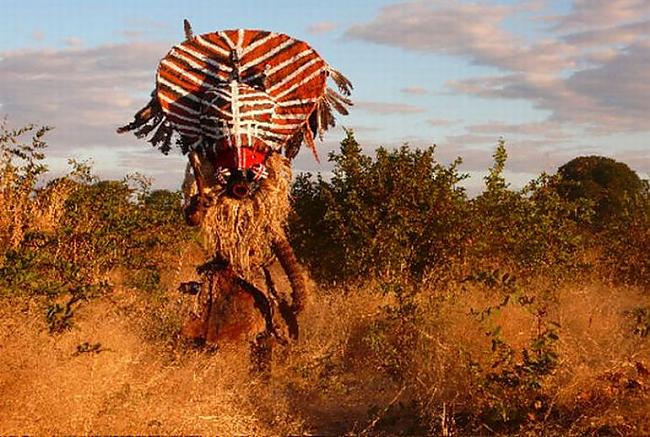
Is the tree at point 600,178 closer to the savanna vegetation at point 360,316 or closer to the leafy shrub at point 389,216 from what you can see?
the savanna vegetation at point 360,316

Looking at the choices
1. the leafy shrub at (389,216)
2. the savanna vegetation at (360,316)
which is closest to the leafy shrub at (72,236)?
the savanna vegetation at (360,316)

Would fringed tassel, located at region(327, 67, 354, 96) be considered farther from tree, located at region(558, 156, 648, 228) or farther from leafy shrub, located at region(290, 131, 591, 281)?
tree, located at region(558, 156, 648, 228)

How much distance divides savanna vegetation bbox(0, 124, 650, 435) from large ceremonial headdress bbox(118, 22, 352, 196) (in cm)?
150

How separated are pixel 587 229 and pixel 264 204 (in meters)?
9.44

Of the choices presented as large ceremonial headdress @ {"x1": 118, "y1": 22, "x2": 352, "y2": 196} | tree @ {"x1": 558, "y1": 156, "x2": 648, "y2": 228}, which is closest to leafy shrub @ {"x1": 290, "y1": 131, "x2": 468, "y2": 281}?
large ceremonial headdress @ {"x1": 118, "y1": 22, "x2": 352, "y2": 196}

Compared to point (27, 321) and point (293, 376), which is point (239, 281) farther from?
point (27, 321)

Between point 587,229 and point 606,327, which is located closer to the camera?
point 606,327

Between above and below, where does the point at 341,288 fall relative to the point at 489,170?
below

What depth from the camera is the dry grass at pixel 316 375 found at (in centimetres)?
554

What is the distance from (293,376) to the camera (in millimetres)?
8148

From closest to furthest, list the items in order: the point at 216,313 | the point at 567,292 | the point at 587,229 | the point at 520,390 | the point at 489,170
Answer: the point at 520,390 < the point at 216,313 < the point at 567,292 < the point at 489,170 < the point at 587,229

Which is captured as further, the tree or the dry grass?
the tree

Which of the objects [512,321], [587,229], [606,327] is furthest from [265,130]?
[587,229]

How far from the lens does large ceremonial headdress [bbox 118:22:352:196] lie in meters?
7.46
